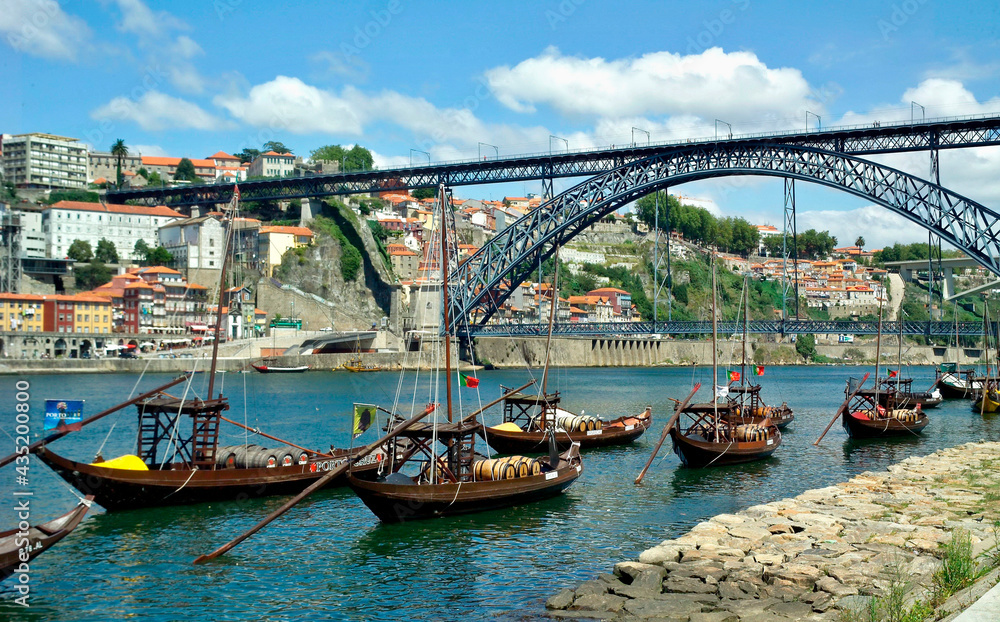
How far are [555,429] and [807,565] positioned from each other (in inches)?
677

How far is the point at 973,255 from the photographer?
54.8 meters

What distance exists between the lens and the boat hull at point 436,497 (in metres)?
18.8

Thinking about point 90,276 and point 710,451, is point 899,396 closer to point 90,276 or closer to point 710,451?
point 710,451

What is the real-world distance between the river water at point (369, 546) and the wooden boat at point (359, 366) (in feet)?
152

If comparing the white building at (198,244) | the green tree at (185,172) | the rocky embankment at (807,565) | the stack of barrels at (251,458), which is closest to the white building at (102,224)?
the white building at (198,244)

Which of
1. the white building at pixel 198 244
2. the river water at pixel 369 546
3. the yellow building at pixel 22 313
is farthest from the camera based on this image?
the white building at pixel 198 244

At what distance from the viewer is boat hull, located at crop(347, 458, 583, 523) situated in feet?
61.7

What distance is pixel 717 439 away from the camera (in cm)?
2811

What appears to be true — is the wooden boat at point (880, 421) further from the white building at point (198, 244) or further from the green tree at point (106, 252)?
the green tree at point (106, 252)

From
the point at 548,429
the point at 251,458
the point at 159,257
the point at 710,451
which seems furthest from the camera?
the point at 159,257

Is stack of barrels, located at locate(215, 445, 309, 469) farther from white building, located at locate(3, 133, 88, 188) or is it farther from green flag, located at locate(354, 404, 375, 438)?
white building, located at locate(3, 133, 88, 188)

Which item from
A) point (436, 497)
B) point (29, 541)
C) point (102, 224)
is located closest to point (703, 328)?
point (102, 224)

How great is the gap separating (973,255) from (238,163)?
4278 inches

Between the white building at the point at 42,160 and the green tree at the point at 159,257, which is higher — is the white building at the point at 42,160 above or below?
above
